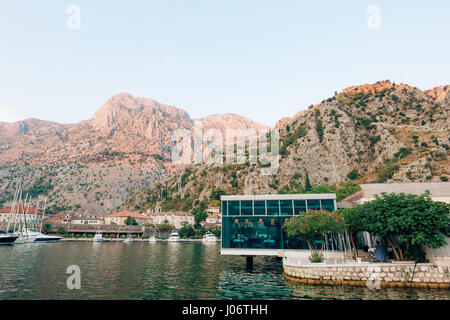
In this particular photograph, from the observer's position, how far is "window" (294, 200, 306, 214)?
42450 millimetres

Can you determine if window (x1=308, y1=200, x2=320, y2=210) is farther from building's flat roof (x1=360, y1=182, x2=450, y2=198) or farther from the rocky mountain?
the rocky mountain

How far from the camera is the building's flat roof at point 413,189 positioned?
130ft

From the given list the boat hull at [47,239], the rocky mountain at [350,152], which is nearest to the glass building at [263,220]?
the rocky mountain at [350,152]

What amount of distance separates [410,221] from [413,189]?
1466 cm

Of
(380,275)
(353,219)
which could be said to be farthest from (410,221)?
(353,219)

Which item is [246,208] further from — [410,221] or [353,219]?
[410,221]

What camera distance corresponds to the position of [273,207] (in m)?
43.6

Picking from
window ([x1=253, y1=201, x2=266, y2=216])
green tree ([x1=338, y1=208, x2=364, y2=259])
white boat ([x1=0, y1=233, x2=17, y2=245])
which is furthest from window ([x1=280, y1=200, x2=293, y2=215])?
white boat ([x1=0, y1=233, x2=17, y2=245])

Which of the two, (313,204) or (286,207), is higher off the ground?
(313,204)

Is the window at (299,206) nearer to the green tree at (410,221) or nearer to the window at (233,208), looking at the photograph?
the window at (233,208)

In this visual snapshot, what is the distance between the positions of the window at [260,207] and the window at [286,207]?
2.74 m
